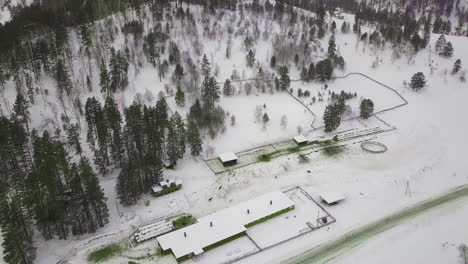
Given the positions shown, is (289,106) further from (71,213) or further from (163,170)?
(71,213)

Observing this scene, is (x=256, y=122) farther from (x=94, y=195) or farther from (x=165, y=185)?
(x=94, y=195)

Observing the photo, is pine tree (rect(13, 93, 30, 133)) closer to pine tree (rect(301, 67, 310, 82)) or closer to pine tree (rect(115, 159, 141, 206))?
pine tree (rect(115, 159, 141, 206))

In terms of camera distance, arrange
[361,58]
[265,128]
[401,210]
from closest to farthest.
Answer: [401,210]
[265,128]
[361,58]

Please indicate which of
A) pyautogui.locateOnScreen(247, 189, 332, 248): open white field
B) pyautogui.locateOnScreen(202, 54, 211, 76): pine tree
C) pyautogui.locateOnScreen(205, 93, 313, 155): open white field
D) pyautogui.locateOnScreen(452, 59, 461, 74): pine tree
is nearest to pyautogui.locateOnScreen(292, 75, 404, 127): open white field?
pyautogui.locateOnScreen(205, 93, 313, 155): open white field

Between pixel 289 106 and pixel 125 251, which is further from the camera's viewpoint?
pixel 289 106

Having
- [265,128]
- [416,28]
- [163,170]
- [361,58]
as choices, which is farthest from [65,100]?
[416,28]

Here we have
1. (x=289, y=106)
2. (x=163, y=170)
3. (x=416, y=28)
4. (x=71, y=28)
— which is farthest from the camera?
(x=416, y=28)

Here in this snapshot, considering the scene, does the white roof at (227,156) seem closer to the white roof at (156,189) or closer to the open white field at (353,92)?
the white roof at (156,189)
